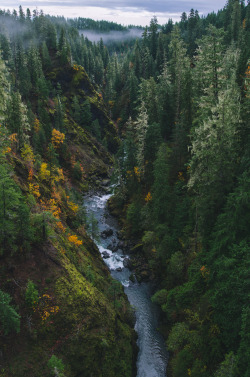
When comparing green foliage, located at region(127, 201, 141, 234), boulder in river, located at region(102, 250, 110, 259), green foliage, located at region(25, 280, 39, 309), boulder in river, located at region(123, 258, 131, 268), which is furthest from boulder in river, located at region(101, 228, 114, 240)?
green foliage, located at region(25, 280, 39, 309)

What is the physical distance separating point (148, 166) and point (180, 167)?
19.7 feet

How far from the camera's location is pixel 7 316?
17.4 metres

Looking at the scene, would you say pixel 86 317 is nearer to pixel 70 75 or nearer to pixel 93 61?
pixel 70 75

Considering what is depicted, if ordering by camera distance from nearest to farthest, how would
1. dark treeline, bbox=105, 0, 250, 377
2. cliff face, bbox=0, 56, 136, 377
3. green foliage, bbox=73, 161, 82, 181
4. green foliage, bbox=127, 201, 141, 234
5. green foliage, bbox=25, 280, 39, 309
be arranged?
1. cliff face, bbox=0, 56, 136, 377
2. dark treeline, bbox=105, 0, 250, 377
3. green foliage, bbox=25, 280, 39, 309
4. green foliage, bbox=127, 201, 141, 234
5. green foliage, bbox=73, 161, 82, 181

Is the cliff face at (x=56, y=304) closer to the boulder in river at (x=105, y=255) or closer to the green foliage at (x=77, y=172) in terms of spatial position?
the boulder in river at (x=105, y=255)

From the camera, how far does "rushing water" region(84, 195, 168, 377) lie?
25844mm

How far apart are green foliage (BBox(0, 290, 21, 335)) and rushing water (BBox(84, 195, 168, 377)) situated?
44.2 ft

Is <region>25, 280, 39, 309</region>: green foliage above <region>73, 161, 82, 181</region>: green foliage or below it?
above

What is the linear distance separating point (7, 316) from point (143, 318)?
58.6 ft

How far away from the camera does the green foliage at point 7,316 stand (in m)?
17.0

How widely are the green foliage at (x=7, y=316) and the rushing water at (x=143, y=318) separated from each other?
13477mm

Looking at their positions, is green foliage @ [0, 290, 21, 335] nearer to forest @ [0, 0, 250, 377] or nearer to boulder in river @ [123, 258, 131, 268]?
forest @ [0, 0, 250, 377]

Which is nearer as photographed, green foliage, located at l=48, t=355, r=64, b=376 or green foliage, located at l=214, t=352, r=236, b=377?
green foliage, located at l=214, t=352, r=236, b=377

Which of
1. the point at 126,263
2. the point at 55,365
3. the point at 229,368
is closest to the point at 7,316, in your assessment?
the point at 55,365
